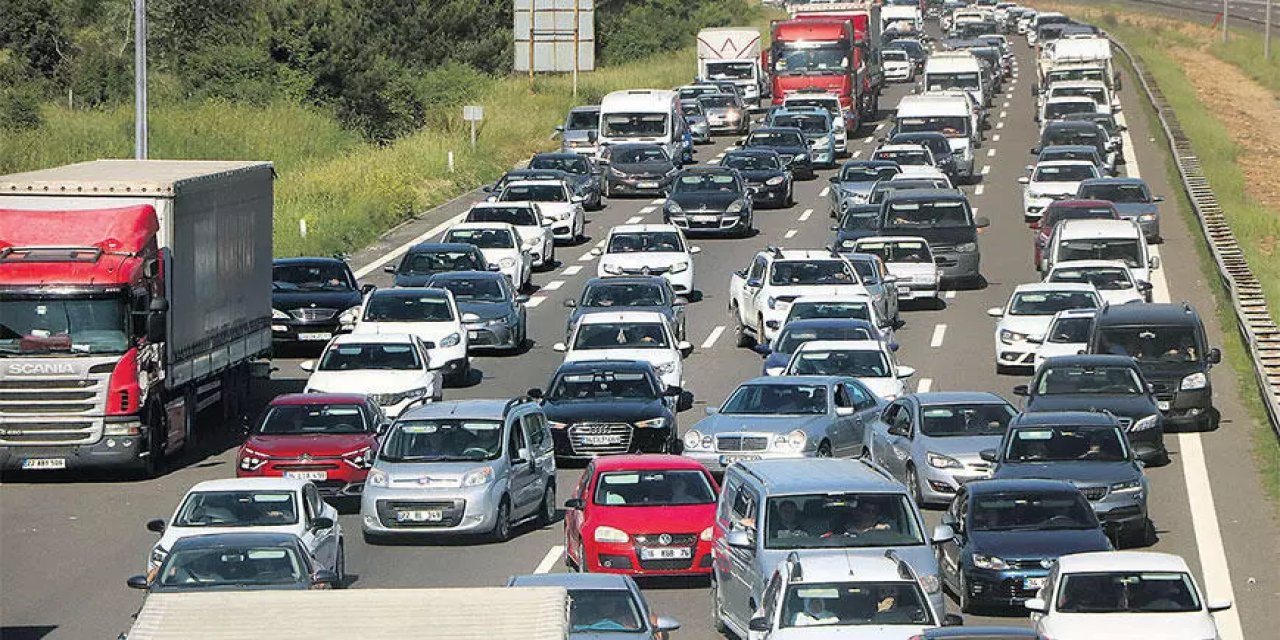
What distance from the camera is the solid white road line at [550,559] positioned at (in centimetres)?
2630

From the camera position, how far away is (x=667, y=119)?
67562 mm

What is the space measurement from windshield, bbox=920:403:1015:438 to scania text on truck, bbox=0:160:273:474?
9.98m

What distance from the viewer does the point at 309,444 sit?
29953mm

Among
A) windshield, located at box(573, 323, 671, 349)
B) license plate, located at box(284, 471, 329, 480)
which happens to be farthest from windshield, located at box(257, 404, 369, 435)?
windshield, located at box(573, 323, 671, 349)

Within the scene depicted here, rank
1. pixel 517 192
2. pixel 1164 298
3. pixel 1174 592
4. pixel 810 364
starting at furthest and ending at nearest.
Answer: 1. pixel 517 192
2. pixel 1164 298
3. pixel 810 364
4. pixel 1174 592

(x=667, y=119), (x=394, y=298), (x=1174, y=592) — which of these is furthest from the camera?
(x=667, y=119)

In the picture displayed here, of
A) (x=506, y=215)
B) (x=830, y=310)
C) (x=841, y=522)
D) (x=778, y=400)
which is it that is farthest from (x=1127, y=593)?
(x=506, y=215)

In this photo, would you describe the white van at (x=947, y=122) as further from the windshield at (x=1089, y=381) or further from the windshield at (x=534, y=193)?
the windshield at (x=1089, y=381)

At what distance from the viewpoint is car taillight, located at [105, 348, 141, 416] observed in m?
31.5

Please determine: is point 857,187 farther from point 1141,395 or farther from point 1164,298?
point 1141,395

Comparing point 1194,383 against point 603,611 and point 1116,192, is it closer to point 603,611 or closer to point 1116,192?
point 603,611

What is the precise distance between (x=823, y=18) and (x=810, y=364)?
47.1 metres

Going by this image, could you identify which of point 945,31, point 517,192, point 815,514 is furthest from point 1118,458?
point 945,31

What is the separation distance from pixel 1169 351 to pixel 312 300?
14.8 meters
